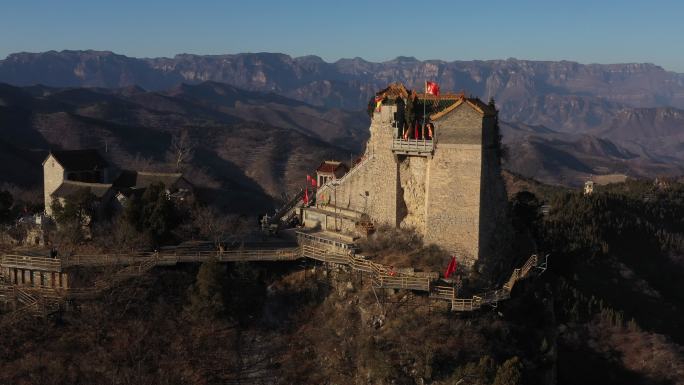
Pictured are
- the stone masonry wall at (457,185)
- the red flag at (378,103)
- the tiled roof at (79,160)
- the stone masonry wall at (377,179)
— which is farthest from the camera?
the tiled roof at (79,160)

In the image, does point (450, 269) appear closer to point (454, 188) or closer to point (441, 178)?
point (454, 188)

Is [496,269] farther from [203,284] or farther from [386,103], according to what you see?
[203,284]

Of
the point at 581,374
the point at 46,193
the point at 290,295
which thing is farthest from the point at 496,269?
the point at 46,193

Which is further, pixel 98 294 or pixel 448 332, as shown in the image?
pixel 98 294

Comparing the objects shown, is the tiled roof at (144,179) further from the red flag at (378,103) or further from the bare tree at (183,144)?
the bare tree at (183,144)

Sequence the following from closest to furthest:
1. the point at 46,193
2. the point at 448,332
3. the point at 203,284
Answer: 1. the point at 448,332
2. the point at 203,284
3. the point at 46,193

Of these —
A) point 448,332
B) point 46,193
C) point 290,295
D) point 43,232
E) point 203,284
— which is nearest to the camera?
point 448,332

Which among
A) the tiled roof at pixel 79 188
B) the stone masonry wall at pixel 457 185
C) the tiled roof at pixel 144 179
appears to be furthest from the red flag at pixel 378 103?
the tiled roof at pixel 79 188
